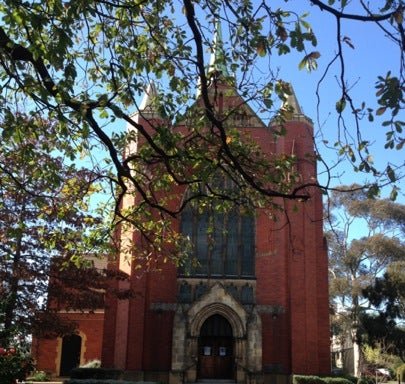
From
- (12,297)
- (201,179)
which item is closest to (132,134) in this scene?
(201,179)

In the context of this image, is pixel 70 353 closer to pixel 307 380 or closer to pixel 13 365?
pixel 307 380

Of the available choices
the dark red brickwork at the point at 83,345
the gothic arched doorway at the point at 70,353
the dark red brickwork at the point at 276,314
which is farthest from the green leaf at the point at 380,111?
the gothic arched doorway at the point at 70,353

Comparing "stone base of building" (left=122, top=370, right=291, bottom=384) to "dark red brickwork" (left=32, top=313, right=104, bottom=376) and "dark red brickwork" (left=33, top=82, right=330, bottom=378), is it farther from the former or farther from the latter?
"dark red brickwork" (left=32, top=313, right=104, bottom=376)

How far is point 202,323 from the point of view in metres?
29.1

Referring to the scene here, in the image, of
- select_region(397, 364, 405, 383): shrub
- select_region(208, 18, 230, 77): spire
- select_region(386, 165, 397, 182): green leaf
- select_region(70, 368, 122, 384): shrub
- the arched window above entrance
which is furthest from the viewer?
select_region(397, 364, 405, 383): shrub

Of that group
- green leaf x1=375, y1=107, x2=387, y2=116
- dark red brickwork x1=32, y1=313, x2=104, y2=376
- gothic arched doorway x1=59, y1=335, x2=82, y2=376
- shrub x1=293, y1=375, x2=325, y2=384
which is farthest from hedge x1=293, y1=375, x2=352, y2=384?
green leaf x1=375, y1=107, x2=387, y2=116

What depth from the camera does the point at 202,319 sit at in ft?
94.9

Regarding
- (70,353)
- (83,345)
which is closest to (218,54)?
(83,345)

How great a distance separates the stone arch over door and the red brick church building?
5cm

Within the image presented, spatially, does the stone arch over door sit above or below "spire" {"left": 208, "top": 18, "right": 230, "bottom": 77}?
below

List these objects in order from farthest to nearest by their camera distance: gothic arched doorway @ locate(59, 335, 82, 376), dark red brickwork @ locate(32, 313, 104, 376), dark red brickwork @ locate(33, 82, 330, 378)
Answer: gothic arched doorway @ locate(59, 335, 82, 376) → dark red brickwork @ locate(32, 313, 104, 376) → dark red brickwork @ locate(33, 82, 330, 378)

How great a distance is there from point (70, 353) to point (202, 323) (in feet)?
39.4

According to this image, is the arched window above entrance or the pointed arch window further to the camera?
the pointed arch window

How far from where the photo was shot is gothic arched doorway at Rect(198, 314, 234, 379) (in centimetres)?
2925
